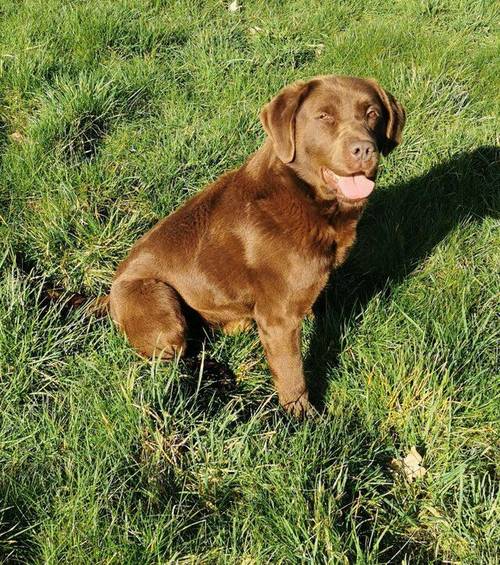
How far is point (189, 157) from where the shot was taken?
4.32 metres

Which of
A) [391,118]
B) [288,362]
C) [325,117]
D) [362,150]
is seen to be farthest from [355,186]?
[288,362]

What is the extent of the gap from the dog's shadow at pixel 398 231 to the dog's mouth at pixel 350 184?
713 millimetres

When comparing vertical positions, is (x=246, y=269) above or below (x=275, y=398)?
above

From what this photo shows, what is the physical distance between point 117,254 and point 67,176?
0.64 meters

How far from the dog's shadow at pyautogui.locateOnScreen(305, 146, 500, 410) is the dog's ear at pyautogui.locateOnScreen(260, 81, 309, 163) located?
0.94 metres

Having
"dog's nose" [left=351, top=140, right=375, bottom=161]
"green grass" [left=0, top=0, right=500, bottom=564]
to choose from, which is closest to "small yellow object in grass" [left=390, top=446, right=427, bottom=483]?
"green grass" [left=0, top=0, right=500, bottom=564]

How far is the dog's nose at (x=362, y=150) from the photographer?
276 cm

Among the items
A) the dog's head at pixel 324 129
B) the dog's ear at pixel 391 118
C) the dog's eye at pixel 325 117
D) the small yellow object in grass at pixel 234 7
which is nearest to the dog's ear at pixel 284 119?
the dog's head at pixel 324 129

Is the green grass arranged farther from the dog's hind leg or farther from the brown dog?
the brown dog

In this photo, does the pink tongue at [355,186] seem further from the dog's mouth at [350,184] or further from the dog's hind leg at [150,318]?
the dog's hind leg at [150,318]

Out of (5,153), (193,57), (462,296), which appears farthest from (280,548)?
(193,57)

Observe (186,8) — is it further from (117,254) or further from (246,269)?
(246,269)

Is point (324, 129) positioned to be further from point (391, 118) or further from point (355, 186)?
point (391, 118)

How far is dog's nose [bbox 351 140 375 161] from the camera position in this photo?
2.76 metres
